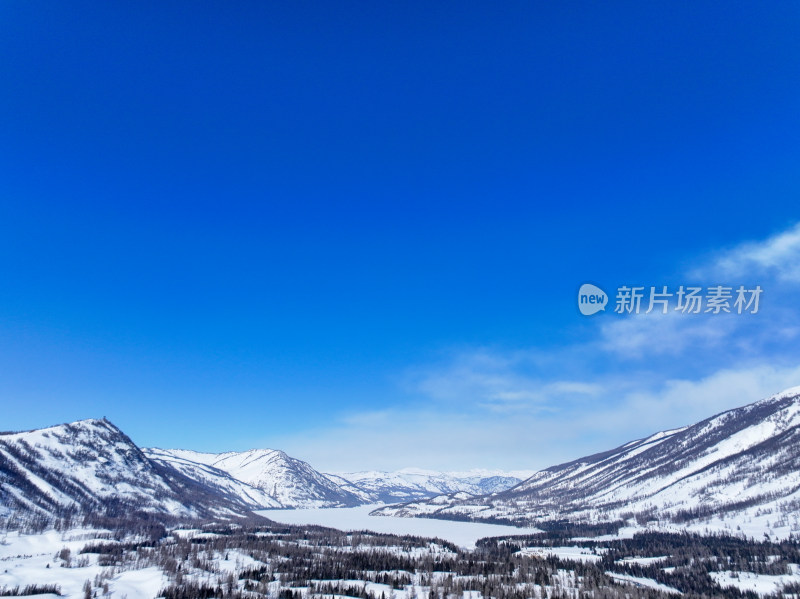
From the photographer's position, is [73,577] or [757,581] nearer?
[73,577]

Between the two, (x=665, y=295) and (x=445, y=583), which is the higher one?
(x=665, y=295)

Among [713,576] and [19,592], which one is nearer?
[19,592]

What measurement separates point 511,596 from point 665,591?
2598 inches

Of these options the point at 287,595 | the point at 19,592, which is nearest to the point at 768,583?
the point at 287,595

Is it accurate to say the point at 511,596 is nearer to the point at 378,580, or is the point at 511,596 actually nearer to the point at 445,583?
the point at 445,583

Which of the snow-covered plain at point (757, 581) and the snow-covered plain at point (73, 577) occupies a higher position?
the snow-covered plain at point (73, 577)

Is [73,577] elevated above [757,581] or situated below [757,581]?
above

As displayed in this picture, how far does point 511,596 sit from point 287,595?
228 feet

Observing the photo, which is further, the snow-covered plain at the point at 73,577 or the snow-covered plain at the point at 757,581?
the snow-covered plain at the point at 757,581

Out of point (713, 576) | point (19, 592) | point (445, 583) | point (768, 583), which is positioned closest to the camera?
point (19, 592)

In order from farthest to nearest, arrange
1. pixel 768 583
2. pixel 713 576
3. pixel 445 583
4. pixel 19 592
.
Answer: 1. pixel 713 576
2. pixel 768 583
3. pixel 445 583
4. pixel 19 592

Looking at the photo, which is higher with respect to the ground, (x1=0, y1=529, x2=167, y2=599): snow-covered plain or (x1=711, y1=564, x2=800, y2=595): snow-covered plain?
(x1=0, y1=529, x2=167, y2=599): snow-covered plain

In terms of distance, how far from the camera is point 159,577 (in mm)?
176625

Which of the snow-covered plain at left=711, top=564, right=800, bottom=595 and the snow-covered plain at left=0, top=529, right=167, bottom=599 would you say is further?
the snow-covered plain at left=711, top=564, right=800, bottom=595
